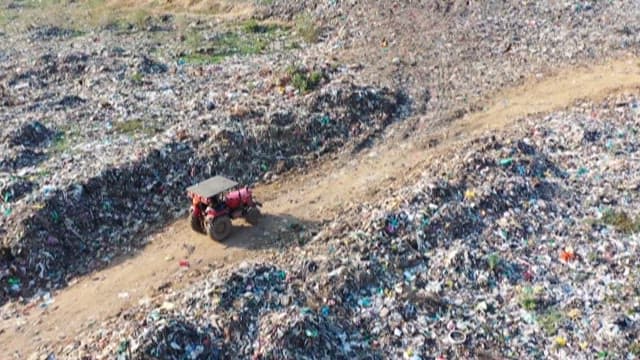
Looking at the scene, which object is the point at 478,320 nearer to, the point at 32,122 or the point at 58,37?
the point at 32,122

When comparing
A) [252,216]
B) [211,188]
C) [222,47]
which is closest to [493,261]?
[252,216]

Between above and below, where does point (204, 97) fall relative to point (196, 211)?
above

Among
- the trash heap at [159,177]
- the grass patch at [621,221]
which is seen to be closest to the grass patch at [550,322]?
the grass patch at [621,221]

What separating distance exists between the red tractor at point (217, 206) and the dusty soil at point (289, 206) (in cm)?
26

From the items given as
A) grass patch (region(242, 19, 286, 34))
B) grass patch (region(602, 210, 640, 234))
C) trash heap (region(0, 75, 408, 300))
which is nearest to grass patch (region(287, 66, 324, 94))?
trash heap (region(0, 75, 408, 300))

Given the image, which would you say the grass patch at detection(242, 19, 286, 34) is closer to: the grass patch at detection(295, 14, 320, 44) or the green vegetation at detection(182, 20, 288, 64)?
the green vegetation at detection(182, 20, 288, 64)

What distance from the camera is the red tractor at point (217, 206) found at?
36.2 feet

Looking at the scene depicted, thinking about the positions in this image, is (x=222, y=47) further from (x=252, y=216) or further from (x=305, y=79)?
(x=252, y=216)

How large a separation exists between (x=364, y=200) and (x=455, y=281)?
2.85 metres

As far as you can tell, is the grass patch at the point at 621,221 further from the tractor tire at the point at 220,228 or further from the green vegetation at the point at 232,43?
the green vegetation at the point at 232,43

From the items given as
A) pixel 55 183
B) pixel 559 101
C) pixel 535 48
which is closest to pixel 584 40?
pixel 535 48

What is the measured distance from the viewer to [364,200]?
39.7ft

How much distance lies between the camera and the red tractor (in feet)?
Answer: 36.2

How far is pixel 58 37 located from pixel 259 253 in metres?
14.8
